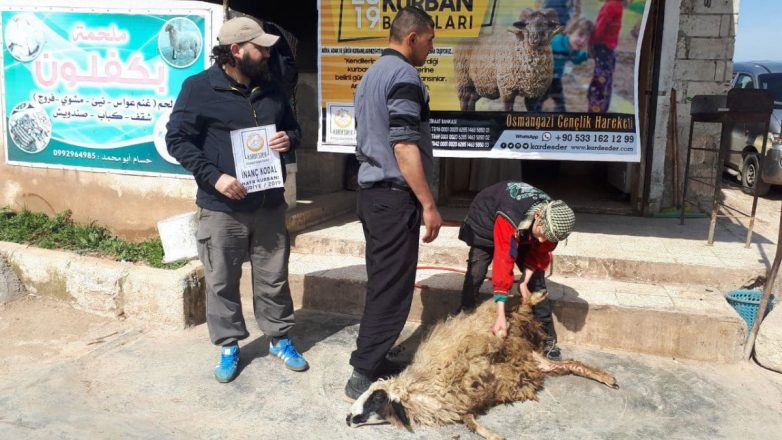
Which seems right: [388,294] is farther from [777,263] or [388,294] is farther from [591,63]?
[591,63]

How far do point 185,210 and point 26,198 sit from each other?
6.45 feet

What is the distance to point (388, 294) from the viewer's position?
3.47 metres

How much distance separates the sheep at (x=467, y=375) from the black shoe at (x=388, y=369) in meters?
0.19

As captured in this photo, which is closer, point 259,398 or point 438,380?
point 438,380

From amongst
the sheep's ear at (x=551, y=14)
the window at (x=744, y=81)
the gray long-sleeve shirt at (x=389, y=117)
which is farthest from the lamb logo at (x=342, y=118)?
the window at (x=744, y=81)

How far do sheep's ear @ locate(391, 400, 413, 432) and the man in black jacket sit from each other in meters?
0.87

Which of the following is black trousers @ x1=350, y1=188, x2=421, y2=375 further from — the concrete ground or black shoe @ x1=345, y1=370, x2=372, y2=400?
the concrete ground

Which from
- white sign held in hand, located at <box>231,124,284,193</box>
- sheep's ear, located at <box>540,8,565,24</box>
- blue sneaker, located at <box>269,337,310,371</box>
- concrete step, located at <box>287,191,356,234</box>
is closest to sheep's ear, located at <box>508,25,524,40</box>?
sheep's ear, located at <box>540,8,565,24</box>

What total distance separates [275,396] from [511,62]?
363 cm

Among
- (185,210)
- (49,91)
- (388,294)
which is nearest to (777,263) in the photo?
(388,294)

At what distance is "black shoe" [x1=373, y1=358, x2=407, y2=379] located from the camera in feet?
12.4

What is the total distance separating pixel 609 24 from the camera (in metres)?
5.54

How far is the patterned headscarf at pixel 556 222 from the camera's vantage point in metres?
3.47

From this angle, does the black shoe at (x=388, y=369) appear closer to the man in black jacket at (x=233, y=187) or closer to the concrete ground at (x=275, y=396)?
the concrete ground at (x=275, y=396)
